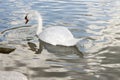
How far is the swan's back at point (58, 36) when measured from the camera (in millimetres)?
9977

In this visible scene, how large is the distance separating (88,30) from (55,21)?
1.82 metres

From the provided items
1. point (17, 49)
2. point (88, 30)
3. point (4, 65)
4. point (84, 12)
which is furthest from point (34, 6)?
point (4, 65)

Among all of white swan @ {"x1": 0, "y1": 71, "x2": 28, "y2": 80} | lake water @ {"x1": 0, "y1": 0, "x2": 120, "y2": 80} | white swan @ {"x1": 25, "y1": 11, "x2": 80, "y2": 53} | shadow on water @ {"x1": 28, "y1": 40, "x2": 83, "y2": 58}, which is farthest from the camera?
white swan @ {"x1": 25, "y1": 11, "x2": 80, "y2": 53}

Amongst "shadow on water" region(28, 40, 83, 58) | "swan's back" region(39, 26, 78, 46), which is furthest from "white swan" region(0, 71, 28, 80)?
"swan's back" region(39, 26, 78, 46)

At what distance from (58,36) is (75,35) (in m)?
1.05

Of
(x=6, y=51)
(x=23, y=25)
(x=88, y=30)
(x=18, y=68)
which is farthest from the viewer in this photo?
(x=23, y=25)

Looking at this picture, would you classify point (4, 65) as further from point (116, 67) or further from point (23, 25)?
point (23, 25)

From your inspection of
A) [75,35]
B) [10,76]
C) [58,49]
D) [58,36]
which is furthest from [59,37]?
[10,76]

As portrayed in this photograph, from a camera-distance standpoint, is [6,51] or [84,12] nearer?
[6,51]

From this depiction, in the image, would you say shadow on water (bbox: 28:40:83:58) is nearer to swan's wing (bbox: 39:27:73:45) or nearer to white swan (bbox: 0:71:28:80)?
swan's wing (bbox: 39:27:73:45)

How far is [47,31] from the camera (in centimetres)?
1045

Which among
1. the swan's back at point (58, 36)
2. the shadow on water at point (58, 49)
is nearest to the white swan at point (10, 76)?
the shadow on water at point (58, 49)

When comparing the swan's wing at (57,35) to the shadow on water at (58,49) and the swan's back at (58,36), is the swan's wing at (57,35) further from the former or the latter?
the shadow on water at (58,49)

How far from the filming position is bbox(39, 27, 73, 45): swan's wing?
9992 millimetres
